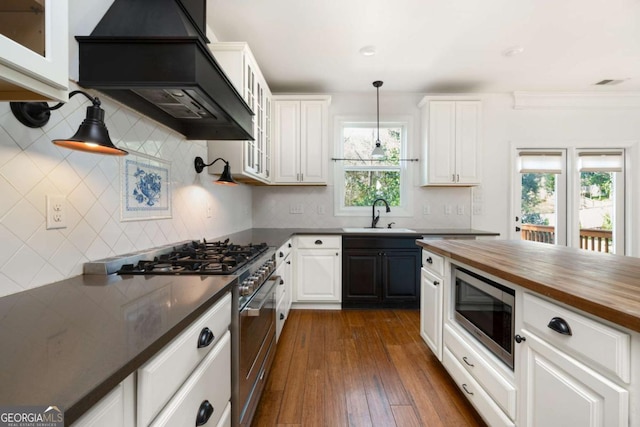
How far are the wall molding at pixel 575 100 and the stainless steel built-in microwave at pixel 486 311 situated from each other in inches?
125

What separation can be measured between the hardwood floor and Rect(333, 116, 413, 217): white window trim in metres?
1.49

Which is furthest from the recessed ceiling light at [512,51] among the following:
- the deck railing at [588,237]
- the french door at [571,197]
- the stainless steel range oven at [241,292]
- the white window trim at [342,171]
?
the stainless steel range oven at [241,292]

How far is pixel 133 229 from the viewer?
1513 mm

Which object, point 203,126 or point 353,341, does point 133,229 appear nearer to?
point 203,126

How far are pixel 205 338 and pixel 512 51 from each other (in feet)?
11.3

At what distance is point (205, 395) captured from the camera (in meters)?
0.91

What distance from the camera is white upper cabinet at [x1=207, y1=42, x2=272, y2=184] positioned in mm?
2154

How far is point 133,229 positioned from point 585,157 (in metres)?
5.07

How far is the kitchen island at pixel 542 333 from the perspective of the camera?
791 millimetres

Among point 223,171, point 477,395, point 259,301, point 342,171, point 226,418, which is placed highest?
point 342,171

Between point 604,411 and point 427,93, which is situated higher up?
point 427,93

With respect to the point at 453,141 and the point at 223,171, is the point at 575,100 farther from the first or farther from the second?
the point at 223,171

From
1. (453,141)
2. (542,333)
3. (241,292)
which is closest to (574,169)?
(453,141)

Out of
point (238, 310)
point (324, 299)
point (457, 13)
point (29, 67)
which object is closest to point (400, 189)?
point (324, 299)
